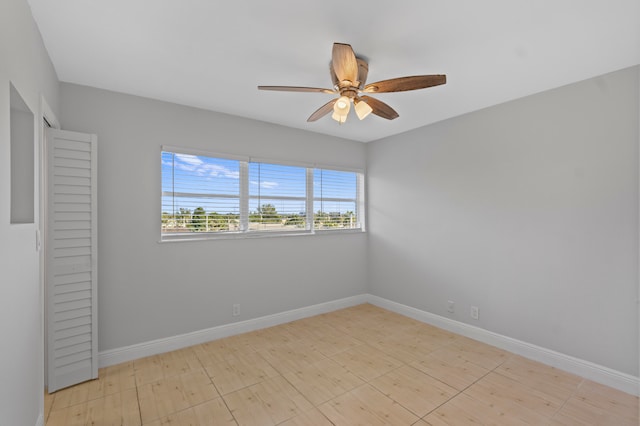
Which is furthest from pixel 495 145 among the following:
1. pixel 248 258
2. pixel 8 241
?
pixel 8 241

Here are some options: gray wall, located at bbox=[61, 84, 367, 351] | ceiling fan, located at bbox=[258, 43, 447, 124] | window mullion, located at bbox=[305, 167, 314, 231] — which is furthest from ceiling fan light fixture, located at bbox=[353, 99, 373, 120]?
window mullion, located at bbox=[305, 167, 314, 231]

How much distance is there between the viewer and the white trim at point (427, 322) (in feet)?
8.11

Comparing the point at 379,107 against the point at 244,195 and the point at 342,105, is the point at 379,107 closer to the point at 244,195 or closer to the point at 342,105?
the point at 342,105

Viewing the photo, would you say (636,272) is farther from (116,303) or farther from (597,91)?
(116,303)

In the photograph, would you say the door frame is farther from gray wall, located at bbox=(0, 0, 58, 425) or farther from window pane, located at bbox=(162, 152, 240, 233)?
window pane, located at bbox=(162, 152, 240, 233)

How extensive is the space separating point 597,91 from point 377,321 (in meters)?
3.17

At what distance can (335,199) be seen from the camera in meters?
4.46

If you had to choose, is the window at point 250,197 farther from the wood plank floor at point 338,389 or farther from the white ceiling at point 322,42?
the wood plank floor at point 338,389

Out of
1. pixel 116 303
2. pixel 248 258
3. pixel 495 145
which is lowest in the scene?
pixel 116 303

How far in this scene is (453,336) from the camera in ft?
11.2

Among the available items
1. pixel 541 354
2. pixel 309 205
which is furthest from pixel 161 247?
pixel 541 354

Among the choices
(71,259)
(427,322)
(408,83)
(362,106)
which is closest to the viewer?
(408,83)

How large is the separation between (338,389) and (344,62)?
2.38 metres

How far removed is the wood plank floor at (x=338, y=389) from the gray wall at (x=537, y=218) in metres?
0.48
